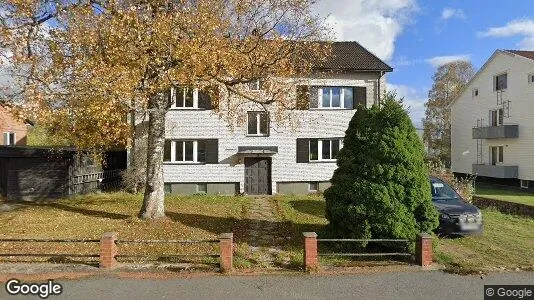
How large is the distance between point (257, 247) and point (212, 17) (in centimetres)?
663

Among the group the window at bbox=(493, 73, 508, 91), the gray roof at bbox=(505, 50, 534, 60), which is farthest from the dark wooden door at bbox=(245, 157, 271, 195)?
the gray roof at bbox=(505, 50, 534, 60)

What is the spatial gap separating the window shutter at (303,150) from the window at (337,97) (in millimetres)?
2431

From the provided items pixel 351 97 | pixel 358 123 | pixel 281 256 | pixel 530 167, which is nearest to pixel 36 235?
pixel 281 256

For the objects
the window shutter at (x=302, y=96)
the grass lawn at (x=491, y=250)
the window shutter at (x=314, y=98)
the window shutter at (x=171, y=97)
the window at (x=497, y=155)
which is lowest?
the grass lawn at (x=491, y=250)

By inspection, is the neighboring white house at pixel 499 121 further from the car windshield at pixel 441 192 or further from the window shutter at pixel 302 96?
the window shutter at pixel 302 96

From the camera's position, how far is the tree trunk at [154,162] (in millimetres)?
12094

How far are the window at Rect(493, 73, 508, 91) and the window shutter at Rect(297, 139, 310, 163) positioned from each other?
18.6 meters

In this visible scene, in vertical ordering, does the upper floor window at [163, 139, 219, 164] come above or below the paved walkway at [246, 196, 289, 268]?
above

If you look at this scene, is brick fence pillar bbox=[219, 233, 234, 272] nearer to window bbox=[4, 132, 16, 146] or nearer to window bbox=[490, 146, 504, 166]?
window bbox=[490, 146, 504, 166]

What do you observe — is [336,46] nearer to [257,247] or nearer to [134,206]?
[134,206]

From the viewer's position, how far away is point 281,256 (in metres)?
8.75

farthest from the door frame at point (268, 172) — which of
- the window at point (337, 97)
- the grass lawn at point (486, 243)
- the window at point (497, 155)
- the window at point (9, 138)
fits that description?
the window at point (9, 138)

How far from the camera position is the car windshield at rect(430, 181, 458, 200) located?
1190 centimetres

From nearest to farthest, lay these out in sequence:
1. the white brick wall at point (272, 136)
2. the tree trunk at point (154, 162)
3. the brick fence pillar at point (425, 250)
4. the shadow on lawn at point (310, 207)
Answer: the brick fence pillar at point (425, 250)
the tree trunk at point (154, 162)
the shadow on lawn at point (310, 207)
the white brick wall at point (272, 136)
